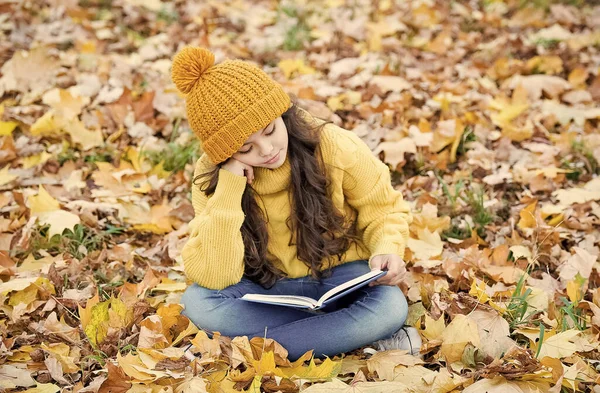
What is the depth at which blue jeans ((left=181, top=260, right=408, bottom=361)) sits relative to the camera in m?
2.10

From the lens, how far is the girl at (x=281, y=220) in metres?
2.01

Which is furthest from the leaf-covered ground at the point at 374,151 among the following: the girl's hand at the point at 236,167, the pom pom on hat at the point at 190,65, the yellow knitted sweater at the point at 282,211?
the pom pom on hat at the point at 190,65

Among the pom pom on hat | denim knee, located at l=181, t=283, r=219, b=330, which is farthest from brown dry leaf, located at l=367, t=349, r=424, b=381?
the pom pom on hat

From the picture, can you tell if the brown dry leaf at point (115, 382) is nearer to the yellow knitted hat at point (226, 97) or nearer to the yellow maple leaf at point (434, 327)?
the yellow knitted hat at point (226, 97)

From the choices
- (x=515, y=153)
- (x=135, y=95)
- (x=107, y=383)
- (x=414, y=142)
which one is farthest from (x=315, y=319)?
(x=135, y=95)

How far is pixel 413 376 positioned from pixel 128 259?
4.32 feet

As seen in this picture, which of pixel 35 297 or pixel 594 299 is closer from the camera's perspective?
pixel 594 299

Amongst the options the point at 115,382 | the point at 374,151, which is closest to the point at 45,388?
the point at 115,382

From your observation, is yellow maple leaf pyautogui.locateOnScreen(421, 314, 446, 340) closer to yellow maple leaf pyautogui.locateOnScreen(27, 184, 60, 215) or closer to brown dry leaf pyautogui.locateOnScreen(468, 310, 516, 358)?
brown dry leaf pyautogui.locateOnScreen(468, 310, 516, 358)

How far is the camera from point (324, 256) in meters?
2.30

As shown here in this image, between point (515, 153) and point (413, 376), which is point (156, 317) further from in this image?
point (515, 153)

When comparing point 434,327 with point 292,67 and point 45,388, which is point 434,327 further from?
point 292,67

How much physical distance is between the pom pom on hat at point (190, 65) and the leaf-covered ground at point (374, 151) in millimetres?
813

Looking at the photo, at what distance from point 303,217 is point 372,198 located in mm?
262
